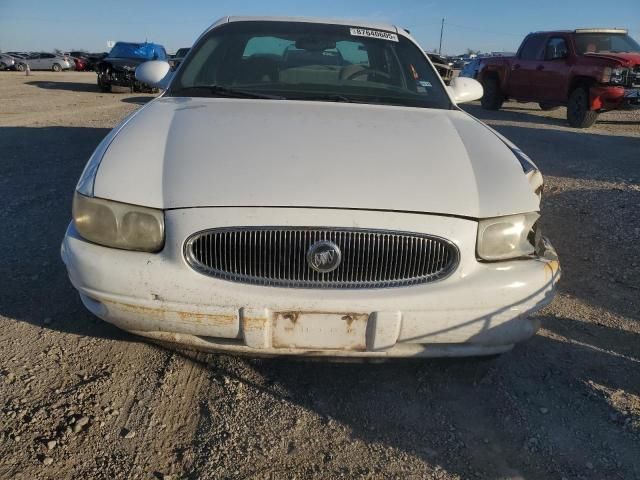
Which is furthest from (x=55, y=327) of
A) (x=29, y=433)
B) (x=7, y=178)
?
(x=7, y=178)

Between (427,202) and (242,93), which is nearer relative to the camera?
(427,202)

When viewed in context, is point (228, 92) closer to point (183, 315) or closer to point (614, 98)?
point (183, 315)

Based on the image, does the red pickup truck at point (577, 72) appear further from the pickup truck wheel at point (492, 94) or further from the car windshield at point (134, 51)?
the car windshield at point (134, 51)

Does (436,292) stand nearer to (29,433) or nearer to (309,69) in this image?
(29,433)

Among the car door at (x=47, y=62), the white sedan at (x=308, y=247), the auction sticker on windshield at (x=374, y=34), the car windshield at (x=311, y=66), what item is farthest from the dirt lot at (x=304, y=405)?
the car door at (x=47, y=62)

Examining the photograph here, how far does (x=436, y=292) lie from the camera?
2.00 m

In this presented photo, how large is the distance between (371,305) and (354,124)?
108cm

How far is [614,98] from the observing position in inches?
388

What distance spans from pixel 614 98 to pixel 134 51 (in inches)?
557

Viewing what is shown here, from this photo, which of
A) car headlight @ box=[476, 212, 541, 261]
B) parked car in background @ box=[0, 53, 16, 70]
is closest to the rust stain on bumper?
car headlight @ box=[476, 212, 541, 261]

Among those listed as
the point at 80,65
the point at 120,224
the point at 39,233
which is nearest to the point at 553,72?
the point at 39,233

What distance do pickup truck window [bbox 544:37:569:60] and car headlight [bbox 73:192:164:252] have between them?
36.5 feet

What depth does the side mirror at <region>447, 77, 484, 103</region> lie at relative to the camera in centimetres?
362

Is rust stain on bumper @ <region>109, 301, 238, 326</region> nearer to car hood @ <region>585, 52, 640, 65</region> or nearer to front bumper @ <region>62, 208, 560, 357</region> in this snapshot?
front bumper @ <region>62, 208, 560, 357</region>
